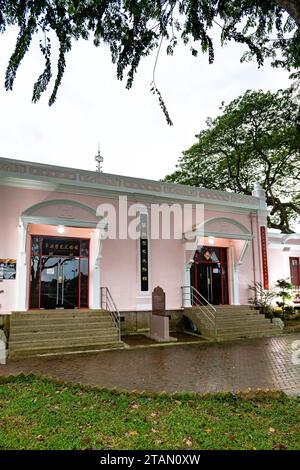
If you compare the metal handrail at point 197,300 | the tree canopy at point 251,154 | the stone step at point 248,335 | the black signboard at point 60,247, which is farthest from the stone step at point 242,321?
the tree canopy at point 251,154

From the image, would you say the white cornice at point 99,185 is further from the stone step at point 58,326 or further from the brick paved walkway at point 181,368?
the brick paved walkway at point 181,368

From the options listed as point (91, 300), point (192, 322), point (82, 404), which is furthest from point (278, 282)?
point (82, 404)

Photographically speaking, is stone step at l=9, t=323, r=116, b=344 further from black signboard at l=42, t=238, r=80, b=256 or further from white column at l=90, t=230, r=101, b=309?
black signboard at l=42, t=238, r=80, b=256

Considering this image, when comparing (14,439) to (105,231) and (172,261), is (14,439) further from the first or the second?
(172,261)

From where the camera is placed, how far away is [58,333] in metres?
10.3

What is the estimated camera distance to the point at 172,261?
1423cm

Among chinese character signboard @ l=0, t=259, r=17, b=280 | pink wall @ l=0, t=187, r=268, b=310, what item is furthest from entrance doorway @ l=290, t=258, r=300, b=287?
chinese character signboard @ l=0, t=259, r=17, b=280

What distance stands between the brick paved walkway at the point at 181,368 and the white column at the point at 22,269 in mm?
3123

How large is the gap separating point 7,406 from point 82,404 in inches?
44.0

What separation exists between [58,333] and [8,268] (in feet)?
10.1

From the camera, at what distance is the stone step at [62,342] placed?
937 cm

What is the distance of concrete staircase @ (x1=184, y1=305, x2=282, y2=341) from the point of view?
476 inches

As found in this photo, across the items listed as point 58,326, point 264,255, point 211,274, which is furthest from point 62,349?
point 264,255

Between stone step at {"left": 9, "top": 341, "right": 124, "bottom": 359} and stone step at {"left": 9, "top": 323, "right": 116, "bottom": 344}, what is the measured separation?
47 centimetres
